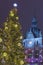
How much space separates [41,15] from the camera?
4090mm

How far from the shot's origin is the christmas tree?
3266 millimetres

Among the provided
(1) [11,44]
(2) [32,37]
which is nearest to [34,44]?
(2) [32,37]

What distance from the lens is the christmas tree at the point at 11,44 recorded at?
3.27 meters

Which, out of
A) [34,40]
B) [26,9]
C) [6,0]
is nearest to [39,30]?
[34,40]

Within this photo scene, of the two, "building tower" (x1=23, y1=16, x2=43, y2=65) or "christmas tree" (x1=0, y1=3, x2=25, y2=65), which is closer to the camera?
"christmas tree" (x1=0, y1=3, x2=25, y2=65)

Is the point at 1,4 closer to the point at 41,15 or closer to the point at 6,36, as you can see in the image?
the point at 41,15

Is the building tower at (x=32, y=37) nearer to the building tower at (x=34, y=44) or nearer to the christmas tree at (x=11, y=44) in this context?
the building tower at (x=34, y=44)

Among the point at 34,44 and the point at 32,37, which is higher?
the point at 32,37

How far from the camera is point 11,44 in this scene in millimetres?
3287

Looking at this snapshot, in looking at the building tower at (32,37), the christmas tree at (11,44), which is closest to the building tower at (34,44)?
the building tower at (32,37)

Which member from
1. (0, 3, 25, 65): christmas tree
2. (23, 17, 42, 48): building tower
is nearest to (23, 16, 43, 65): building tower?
(23, 17, 42, 48): building tower

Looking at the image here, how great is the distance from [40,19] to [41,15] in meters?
0.07

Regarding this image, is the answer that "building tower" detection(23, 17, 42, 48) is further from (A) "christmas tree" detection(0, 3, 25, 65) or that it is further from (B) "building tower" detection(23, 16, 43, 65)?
(A) "christmas tree" detection(0, 3, 25, 65)

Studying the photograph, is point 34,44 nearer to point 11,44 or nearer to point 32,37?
point 32,37
